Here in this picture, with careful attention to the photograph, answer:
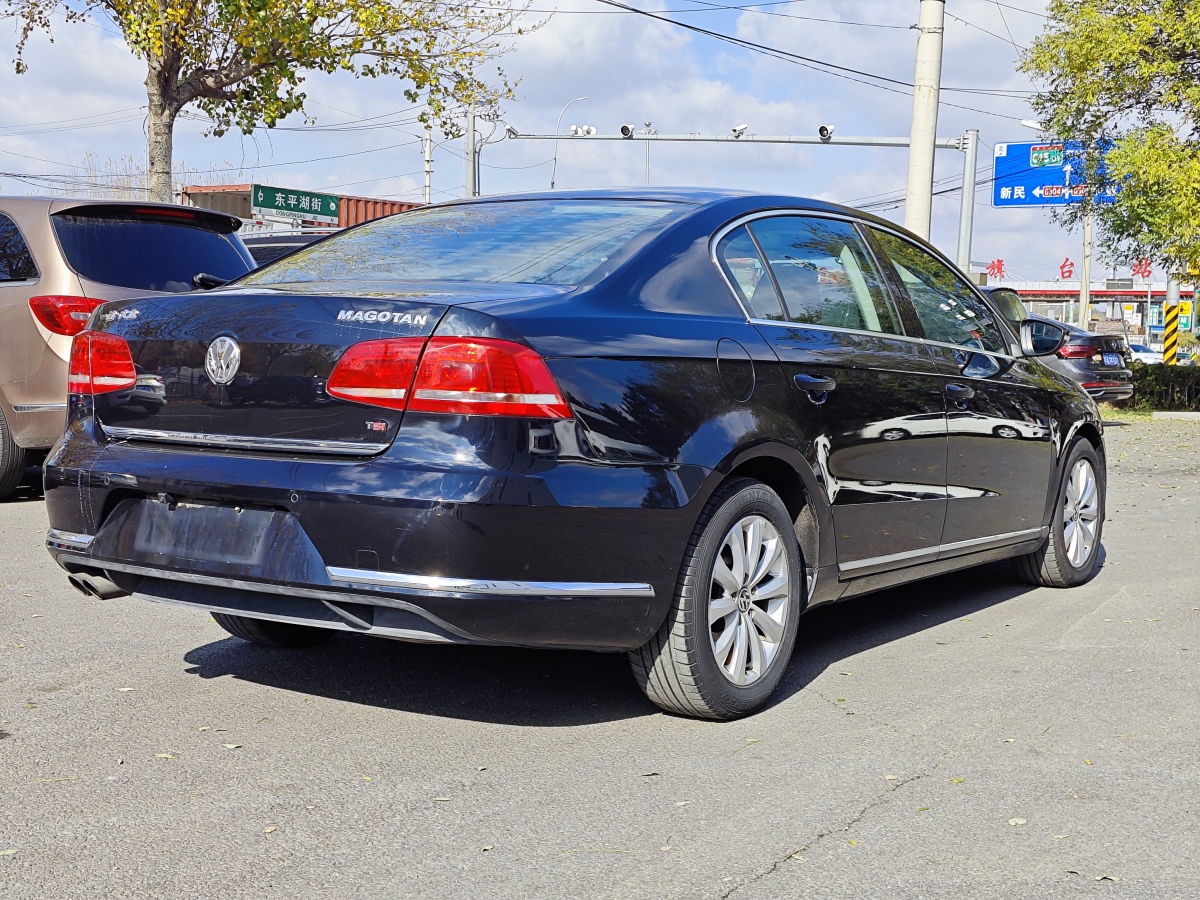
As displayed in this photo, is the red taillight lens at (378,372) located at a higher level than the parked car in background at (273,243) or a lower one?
lower

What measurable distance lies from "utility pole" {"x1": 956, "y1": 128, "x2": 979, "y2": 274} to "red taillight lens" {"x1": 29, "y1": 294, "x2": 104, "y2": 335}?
18.4 meters

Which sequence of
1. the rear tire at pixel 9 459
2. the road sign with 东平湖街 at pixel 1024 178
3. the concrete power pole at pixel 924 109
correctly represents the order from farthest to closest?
the road sign with 东平湖街 at pixel 1024 178 → the concrete power pole at pixel 924 109 → the rear tire at pixel 9 459

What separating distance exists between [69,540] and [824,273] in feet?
8.74

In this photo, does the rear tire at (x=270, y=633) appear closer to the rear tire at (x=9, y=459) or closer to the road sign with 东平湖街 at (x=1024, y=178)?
the rear tire at (x=9, y=459)

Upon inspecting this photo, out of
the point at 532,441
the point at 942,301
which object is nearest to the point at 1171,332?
the point at 942,301

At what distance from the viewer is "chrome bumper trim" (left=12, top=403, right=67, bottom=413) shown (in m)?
8.29

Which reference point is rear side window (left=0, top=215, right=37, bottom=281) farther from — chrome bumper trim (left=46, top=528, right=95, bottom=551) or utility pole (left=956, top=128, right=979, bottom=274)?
utility pole (left=956, top=128, right=979, bottom=274)

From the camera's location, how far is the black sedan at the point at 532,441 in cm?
365

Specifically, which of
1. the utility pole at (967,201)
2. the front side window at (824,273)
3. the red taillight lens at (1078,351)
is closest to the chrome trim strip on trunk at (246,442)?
Result: the front side window at (824,273)

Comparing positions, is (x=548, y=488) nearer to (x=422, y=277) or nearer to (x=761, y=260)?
(x=422, y=277)

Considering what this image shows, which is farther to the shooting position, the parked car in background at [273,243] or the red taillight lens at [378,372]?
the parked car in background at [273,243]

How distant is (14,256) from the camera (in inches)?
325

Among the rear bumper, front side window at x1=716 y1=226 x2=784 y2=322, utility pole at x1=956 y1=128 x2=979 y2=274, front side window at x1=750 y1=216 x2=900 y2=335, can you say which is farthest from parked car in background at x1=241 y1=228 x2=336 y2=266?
utility pole at x1=956 y1=128 x2=979 y2=274

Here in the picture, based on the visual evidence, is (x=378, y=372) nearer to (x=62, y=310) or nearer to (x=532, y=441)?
(x=532, y=441)
